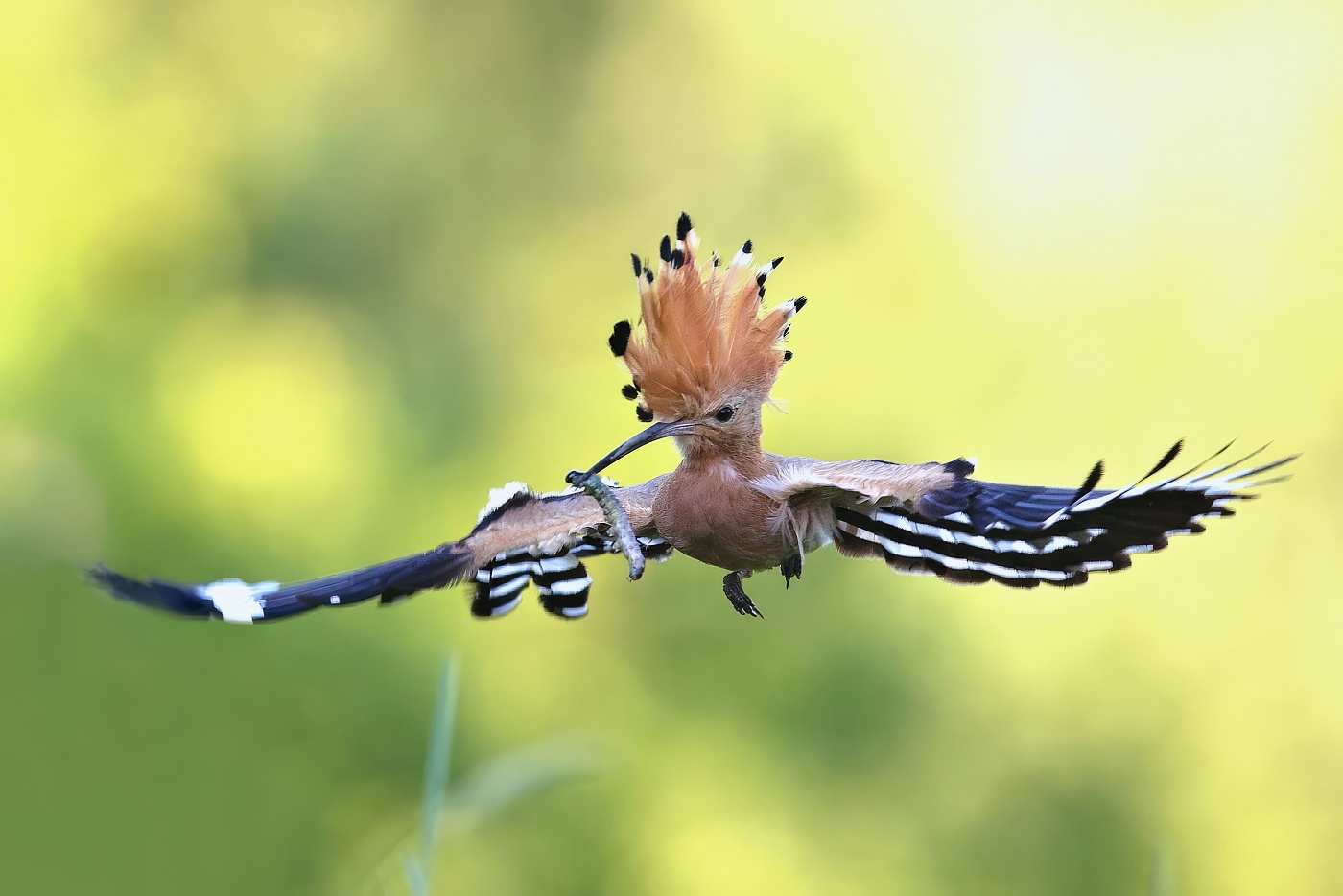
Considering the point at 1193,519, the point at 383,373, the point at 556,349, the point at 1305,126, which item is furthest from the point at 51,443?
the point at 1305,126

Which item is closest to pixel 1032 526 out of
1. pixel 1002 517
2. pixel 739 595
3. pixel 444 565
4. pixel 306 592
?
pixel 1002 517

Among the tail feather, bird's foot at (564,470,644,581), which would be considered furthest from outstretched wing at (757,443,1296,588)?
the tail feather

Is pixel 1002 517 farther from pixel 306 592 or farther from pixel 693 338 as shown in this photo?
pixel 306 592

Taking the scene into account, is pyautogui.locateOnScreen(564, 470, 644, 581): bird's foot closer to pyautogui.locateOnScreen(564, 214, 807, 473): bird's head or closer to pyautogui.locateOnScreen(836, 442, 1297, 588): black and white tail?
pyautogui.locateOnScreen(564, 214, 807, 473): bird's head

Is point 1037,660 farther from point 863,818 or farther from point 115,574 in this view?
point 115,574

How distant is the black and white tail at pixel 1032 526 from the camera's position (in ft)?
2.46

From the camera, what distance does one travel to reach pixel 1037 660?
103 inches

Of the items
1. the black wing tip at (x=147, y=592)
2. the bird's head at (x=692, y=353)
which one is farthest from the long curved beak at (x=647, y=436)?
the black wing tip at (x=147, y=592)

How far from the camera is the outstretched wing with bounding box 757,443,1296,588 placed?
73 cm

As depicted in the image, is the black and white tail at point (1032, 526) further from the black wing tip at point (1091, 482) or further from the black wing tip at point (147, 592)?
the black wing tip at point (147, 592)

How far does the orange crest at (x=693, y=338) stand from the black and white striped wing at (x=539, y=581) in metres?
0.21

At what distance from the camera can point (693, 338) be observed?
2.46ft

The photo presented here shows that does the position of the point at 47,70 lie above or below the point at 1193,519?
above

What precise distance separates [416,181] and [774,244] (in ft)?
4.18
